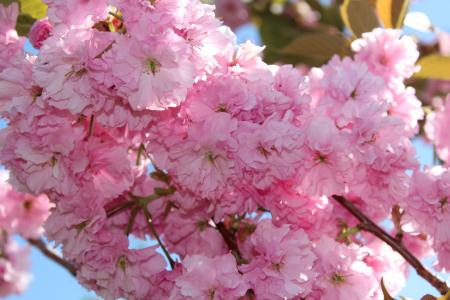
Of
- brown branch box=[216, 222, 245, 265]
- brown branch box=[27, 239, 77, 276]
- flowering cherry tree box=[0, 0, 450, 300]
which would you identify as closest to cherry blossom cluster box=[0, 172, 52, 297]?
brown branch box=[27, 239, 77, 276]

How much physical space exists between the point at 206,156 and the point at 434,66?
1030mm

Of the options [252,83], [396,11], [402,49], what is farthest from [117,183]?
[396,11]

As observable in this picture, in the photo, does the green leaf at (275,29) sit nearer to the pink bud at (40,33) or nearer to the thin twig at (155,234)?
the thin twig at (155,234)

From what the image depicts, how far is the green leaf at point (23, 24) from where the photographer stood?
1762mm

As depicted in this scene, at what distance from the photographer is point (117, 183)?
5.42 feet

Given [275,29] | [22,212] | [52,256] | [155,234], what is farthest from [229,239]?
[275,29]

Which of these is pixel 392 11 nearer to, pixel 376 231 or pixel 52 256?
pixel 376 231

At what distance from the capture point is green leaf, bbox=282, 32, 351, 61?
2297 mm

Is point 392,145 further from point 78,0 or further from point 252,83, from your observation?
point 78,0

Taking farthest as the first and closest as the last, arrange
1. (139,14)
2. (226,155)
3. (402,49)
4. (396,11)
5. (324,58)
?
1. (324,58)
2. (396,11)
3. (402,49)
4. (226,155)
5. (139,14)

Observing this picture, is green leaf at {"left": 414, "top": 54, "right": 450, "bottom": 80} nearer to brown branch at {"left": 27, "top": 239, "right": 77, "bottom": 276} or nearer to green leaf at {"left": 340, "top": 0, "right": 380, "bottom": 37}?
green leaf at {"left": 340, "top": 0, "right": 380, "bottom": 37}

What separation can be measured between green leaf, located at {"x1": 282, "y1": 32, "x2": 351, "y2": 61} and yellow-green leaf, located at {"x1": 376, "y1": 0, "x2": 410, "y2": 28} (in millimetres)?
157

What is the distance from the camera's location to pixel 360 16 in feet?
6.87

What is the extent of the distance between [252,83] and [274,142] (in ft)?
0.46
